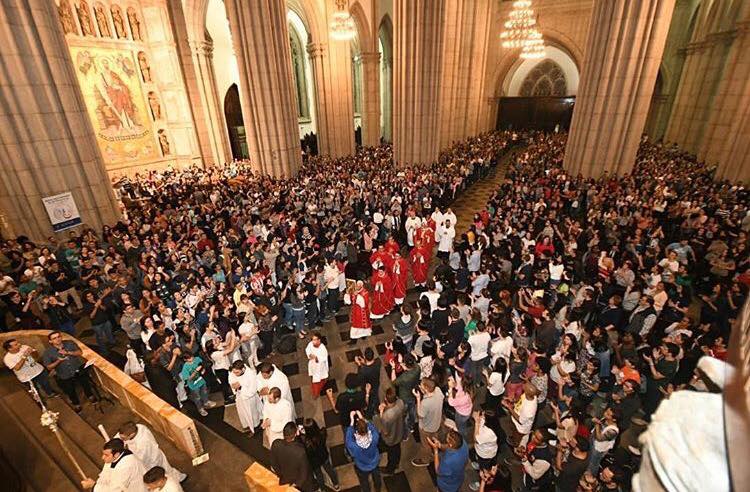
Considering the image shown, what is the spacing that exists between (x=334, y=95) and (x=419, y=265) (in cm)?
2100

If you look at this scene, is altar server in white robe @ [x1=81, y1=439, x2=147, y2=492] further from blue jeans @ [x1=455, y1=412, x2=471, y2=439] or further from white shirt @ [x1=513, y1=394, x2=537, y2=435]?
white shirt @ [x1=513, y1=394, x2=537, y2=435]

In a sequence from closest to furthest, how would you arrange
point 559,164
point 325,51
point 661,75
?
1. point 559,164
2. point 325,51
3. point 661,75

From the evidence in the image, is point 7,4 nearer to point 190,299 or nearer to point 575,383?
point 190,299

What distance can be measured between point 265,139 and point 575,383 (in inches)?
671

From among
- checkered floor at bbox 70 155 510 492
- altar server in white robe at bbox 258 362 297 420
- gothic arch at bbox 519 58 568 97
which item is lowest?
checkered floor at bbox 70 155 510 492

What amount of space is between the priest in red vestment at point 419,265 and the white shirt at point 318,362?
4372mm

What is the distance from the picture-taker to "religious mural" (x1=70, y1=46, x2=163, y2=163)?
1919cm

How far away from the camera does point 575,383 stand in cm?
569

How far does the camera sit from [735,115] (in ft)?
58.1

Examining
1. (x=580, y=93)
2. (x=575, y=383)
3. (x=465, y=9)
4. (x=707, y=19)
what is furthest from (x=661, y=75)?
(x=575, y=383)

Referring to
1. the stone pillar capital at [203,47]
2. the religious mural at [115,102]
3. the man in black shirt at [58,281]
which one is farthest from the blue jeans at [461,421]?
the stone pillar capital at [203,47]

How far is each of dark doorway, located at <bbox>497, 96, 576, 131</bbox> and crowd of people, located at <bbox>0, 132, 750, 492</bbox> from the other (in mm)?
24135

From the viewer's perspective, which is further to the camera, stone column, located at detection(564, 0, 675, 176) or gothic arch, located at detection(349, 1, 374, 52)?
gothic arch, located at detection(349, 1, 374, 52)

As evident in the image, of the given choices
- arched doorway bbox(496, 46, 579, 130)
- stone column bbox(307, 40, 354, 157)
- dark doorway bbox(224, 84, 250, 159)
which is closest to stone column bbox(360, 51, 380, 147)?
stone column bbox(307, 40, 354, 157)
